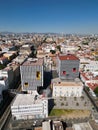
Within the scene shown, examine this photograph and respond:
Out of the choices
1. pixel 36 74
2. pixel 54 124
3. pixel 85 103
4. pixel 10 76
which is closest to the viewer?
pixel 54 124

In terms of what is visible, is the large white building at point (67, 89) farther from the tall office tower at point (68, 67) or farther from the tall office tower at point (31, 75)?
the tall office tower at point (31, 75)

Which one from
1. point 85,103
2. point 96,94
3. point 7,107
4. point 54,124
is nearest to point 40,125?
point 54,124

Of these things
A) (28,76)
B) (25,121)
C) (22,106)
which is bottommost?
(25,121)

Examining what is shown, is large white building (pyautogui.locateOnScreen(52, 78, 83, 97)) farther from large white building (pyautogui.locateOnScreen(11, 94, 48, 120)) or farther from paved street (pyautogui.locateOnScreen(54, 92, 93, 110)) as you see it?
large white building (pyautogui.locateOnScreen(11, 94, 48, 120))

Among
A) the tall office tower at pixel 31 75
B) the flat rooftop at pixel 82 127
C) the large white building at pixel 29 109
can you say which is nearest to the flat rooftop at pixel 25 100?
the large white building at pixel 29 109

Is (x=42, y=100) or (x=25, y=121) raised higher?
(x=42, y=100)

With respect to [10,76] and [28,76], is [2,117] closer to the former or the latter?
[28,76]

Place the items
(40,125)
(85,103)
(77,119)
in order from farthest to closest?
(85,103) → (77,119) → (40,125)
